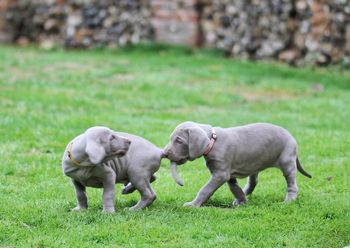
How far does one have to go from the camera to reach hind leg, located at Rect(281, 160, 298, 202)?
22.8 ft

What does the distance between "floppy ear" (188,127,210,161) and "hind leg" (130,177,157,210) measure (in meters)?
0.45

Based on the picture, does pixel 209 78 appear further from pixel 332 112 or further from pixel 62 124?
pixel 62 124

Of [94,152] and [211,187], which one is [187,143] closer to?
[211,187]

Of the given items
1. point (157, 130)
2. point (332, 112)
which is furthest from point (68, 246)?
point (332, 112)

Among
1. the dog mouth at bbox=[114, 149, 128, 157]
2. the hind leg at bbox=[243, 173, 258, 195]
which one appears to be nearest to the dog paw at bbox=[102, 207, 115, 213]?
the dog mouth at bbox=[114, 149, 128, 157]

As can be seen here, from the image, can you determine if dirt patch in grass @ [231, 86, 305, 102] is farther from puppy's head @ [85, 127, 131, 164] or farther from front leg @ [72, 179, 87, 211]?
puppy's head @ [85, 127, 131, 164]

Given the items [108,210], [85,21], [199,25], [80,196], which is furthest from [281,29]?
[108,210]

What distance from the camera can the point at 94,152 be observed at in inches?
237

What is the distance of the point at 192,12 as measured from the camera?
18.7 metres

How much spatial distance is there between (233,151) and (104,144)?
1.22 m

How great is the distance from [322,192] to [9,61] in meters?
10.8

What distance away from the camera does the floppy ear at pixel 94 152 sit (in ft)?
19.7

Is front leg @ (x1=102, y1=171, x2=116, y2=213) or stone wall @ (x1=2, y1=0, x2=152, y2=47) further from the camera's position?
stone wall @ (x1=2, y1=0, x2=152, y2=47)

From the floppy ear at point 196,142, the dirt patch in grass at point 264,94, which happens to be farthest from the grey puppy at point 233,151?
the dirt patch in grass at point 264,94
